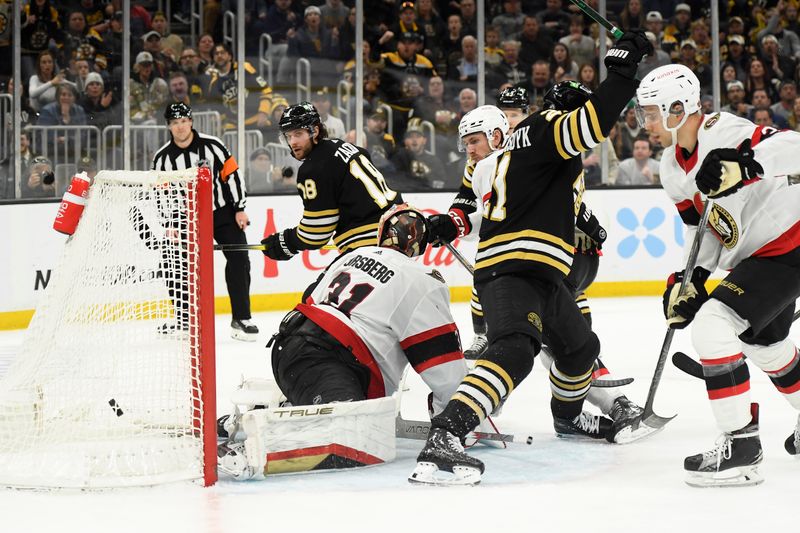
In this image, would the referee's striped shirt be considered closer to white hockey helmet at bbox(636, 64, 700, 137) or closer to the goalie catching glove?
the goalie catching glove

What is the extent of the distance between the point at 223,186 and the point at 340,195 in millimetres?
2021

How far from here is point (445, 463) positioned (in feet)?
10.5

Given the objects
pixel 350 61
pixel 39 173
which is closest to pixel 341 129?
pixel 350 61

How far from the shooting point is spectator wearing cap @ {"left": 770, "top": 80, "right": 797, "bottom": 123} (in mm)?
9773

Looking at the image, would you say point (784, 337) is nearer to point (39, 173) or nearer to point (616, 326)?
point (616, 326)

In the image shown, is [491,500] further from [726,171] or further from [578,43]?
[578,43]

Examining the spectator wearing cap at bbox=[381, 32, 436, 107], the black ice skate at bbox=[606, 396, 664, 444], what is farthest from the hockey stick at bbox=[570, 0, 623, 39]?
the spectator wearing cap at bbox=[381, 32, 436, 107]

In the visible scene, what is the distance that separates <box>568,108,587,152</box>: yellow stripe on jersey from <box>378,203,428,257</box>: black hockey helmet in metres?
0.51

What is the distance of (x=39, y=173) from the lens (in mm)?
7258

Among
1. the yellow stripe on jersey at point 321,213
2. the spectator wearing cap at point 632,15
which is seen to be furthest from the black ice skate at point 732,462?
the spectator wearing cap at point 632,15

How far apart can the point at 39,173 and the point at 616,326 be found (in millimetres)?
3426

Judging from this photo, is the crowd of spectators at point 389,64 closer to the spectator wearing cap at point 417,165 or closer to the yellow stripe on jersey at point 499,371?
the spectator wearing cap at point 417,165

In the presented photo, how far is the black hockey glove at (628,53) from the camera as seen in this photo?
3256 millimetres

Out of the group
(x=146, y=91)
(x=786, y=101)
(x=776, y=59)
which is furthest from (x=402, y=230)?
(x=776, y=59)
